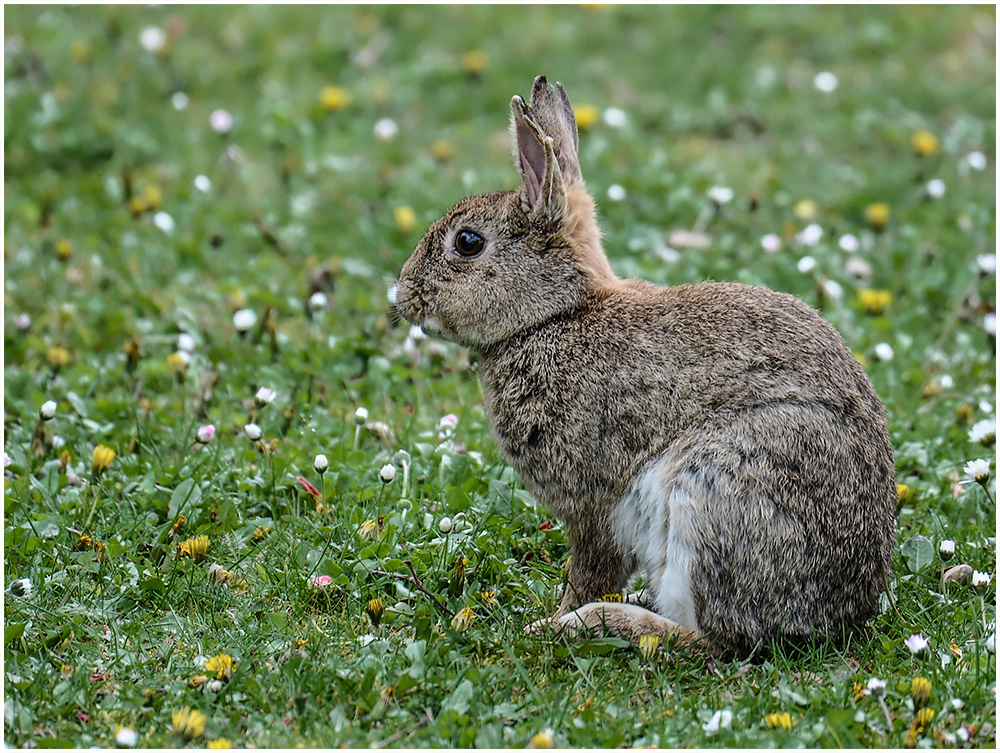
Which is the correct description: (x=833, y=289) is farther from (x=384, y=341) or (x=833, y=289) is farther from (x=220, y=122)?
(x=220, y=122)

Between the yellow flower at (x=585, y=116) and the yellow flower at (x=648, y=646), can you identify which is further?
the yellow flower at (x=585, y=116)

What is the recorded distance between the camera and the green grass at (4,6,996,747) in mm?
3941

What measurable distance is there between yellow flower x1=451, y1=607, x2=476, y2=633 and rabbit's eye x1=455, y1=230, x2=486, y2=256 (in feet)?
4.33

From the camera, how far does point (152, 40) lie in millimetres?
9289

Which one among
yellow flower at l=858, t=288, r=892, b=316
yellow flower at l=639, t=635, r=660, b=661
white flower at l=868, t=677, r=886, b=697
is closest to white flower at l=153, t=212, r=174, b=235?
yellow flower at l=858, t=288, r=892, b=316

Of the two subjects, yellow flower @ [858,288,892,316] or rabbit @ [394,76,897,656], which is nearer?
rabbit @ [394,76,897,656]

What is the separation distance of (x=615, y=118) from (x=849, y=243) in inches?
86.3

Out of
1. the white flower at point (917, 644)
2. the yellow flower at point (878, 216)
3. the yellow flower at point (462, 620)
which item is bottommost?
the yellow flower at point (462, 620)

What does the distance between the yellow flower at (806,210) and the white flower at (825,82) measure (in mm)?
1856

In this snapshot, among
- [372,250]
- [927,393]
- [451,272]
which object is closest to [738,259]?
[927,393]

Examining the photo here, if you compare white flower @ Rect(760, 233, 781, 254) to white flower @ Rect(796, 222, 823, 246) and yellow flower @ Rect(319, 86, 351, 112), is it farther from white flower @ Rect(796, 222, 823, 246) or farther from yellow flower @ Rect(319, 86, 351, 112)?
yellow flower @ Rect(319, 86, 351, 112)

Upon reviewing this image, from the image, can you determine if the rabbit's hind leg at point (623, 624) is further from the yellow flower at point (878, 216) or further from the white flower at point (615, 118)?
the white flower at point (615, 118)

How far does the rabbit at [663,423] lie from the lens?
4105 millimetres

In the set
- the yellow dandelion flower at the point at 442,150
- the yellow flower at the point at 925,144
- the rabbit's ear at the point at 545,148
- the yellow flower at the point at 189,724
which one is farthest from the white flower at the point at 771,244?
the yellow flower at the point at 189,724
